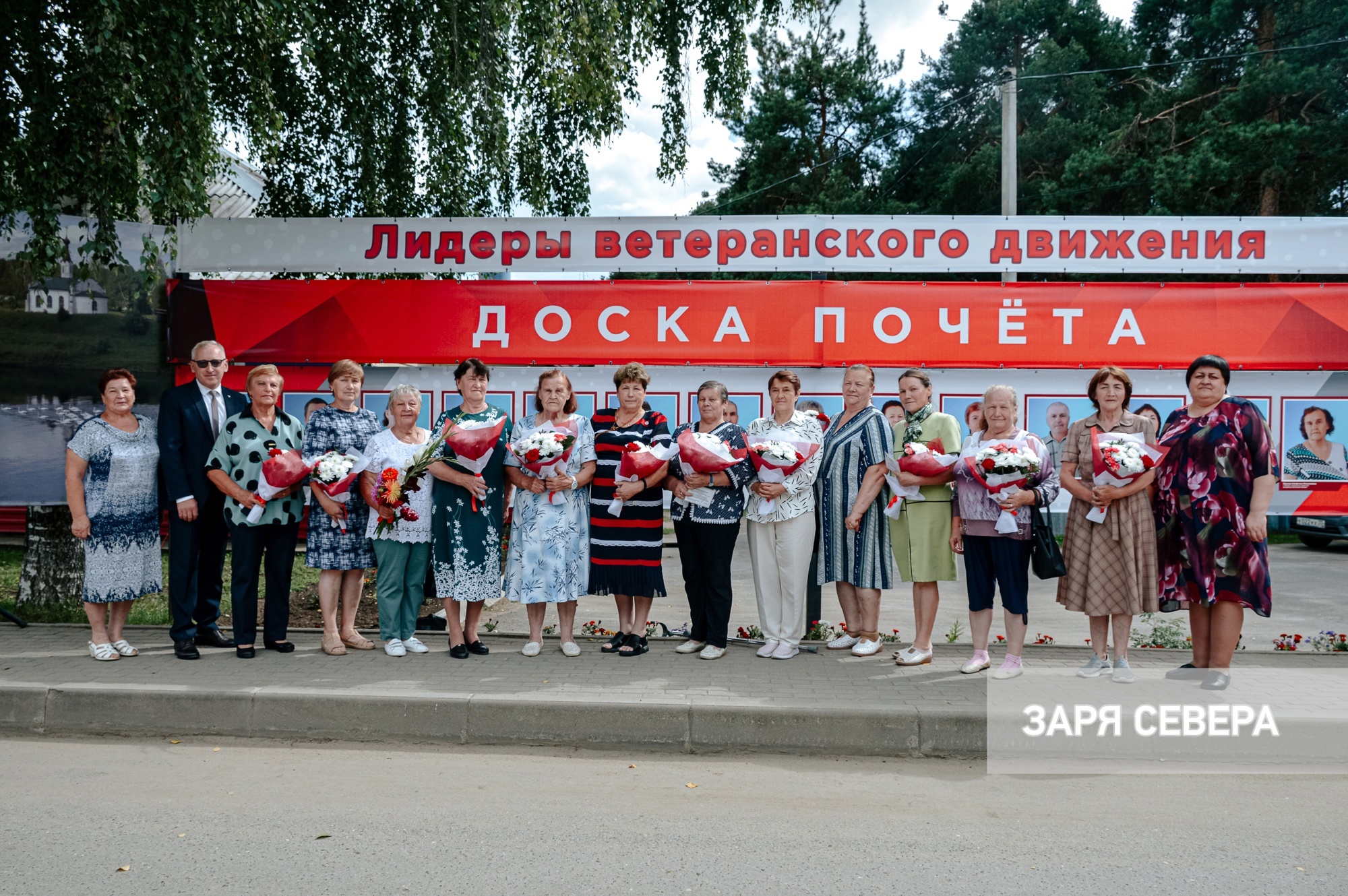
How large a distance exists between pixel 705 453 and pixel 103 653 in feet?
13.1

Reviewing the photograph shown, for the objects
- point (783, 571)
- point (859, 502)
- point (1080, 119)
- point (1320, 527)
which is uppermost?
point (1080, 119)

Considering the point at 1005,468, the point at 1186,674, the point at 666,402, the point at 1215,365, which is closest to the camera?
the point at 1005,468

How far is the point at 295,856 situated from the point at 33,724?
8.98ft

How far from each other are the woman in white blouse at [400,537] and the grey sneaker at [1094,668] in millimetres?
4246

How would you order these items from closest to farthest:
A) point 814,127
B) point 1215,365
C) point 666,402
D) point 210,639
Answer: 1. point 1215,365
2. point 210,639
3. point 666,402
4. point 814,127

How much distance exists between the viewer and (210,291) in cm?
872

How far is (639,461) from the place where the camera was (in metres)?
6.07

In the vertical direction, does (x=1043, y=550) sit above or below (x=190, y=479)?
below

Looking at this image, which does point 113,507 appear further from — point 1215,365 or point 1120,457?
point 1215,365

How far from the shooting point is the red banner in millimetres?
8375

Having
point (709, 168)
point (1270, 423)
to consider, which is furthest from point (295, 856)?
point (709, 168)

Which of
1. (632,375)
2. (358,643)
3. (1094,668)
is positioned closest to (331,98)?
(632,375)

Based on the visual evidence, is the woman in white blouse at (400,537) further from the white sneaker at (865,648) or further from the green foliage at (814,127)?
the green foliage at (814,127)

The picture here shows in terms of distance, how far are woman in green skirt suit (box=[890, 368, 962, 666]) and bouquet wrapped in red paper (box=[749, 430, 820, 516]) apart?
0.67 metres
